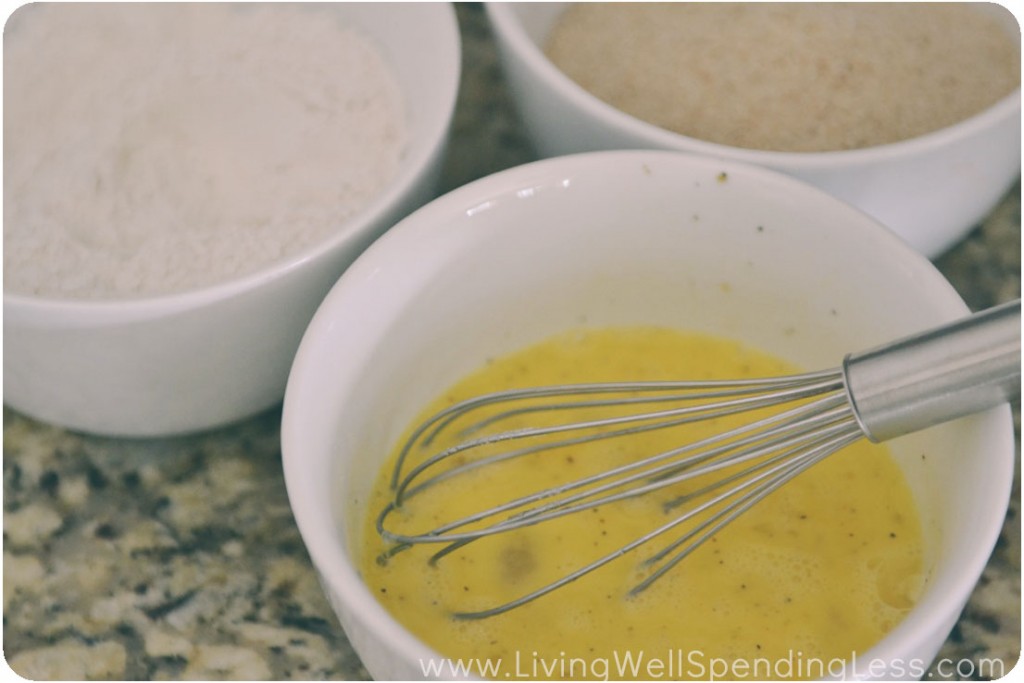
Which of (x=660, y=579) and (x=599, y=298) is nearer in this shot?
(x=660, y=579)

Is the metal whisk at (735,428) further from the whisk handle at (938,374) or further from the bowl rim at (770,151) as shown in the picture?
the bowl rim at (770,151)

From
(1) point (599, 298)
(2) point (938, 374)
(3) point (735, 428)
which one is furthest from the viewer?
(1) point (599, 298)

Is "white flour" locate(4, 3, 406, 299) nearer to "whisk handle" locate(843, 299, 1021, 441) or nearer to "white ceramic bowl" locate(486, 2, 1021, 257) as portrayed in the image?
"white ceramic bowl" locate(486, 2, 1021, 257)

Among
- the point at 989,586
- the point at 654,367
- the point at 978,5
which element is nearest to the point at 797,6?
the point at 978,5

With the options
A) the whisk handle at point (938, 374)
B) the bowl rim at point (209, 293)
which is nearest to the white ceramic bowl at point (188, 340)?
the bowl rim at point (209, 293)

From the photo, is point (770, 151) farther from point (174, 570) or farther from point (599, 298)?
point (174, 570)

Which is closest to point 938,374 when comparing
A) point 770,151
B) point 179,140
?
point 770,151

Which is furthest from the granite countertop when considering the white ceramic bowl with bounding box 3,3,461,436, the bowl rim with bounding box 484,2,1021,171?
the bowl rim with bounding box 484,2,1021,171
